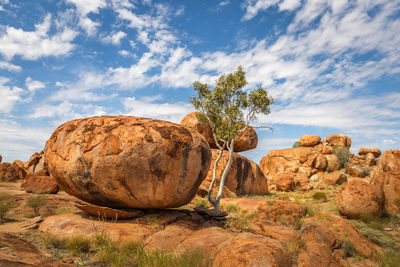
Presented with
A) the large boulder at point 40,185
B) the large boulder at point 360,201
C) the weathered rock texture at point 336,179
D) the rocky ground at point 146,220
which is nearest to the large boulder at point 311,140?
the weathered rock texture at point 336,179

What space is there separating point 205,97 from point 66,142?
8574 mm

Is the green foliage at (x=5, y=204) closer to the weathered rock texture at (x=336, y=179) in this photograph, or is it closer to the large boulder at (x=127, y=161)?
the large boulder at (x=127, y=161)

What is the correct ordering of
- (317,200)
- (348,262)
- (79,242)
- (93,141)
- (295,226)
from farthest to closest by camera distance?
(317,200) < (295,226) < (93,141) < (348,262) < (79,242)

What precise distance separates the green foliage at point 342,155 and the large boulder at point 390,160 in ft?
16.8

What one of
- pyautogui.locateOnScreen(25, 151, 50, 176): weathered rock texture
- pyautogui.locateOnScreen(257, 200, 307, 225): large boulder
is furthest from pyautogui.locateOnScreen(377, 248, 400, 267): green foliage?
pyautogui.locateOnScreen(25, 151, 50, 176): weathered rock texture

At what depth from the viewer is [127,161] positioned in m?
7.93

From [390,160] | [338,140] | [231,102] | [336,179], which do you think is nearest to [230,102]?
[231,102]

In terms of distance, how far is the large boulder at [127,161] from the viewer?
316 inches

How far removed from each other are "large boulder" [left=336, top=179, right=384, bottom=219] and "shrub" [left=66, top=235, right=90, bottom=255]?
13579 millimetres

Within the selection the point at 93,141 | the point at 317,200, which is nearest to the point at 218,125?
the point at 93,141

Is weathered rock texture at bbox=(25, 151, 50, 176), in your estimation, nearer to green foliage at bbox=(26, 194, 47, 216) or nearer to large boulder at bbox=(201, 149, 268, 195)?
green foliage at bbox=(26, 194, 47, 216)

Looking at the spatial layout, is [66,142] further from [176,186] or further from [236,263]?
[236,263]

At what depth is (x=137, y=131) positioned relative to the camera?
8.38 metres

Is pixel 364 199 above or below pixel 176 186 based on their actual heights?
below
